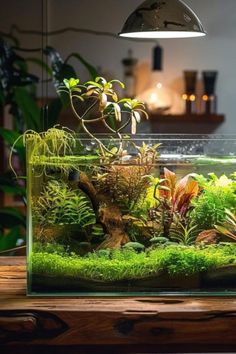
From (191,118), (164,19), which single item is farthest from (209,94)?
(164,19)

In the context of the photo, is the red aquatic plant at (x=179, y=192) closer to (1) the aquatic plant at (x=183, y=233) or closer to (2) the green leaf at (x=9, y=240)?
(1) the aquatic plant at (x=183, y=233)

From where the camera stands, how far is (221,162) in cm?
147

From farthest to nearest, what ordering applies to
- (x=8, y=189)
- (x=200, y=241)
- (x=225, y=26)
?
(x=225, y=26) < (x=8, y=189) < (x=200, y=241)

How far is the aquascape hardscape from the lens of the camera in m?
1.47

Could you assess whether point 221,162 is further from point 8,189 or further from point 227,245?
point 8,189

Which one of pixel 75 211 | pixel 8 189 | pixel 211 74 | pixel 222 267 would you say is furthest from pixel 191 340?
pixel 211 74

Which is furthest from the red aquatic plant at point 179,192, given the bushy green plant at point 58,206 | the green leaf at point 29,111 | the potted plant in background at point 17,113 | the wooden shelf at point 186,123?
the wooden shelf at point 186,123

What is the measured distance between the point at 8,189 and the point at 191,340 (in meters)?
1.46

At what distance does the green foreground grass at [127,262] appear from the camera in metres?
1.47

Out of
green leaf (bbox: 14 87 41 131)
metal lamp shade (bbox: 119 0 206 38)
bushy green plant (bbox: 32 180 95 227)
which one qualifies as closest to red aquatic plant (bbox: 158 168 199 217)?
bushy green plant (bbox: 32 180 95 227)

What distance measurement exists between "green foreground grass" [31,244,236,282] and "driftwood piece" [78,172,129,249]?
0.02 meters

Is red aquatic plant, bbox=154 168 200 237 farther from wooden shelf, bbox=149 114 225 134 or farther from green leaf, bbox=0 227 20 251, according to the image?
wooden shelf, bbox=149 114 225 134

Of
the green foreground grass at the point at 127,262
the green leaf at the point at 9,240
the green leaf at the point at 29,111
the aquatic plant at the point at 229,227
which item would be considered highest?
the green leaf at the point at 29,111

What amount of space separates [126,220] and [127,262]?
8cm
